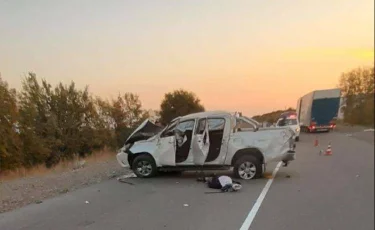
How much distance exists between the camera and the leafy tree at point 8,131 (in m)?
11.8

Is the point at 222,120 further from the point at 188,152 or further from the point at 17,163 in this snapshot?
the point at 17,163

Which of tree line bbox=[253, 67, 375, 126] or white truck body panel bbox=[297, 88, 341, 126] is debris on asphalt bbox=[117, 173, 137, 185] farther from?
tree line bbox=[253, 67, 375, 126]

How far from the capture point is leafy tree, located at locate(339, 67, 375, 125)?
5.56 ft

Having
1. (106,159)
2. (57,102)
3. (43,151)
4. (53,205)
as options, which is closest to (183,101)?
(106,159)

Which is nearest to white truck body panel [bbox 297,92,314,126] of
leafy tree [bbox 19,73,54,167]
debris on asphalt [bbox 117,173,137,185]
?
debris on asphalt [bbox 117,173,137,185]

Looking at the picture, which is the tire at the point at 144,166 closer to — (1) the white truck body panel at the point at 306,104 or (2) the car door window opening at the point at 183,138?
(2) the car door window opening at the point at 183,138

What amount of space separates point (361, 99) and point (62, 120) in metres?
19.0

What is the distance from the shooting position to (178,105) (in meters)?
13.3

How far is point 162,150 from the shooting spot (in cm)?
1199

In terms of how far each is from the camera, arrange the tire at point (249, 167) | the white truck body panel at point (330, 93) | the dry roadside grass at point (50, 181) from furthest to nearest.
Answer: the tire at point (249, 167), the dry roadside grass at point (50, 181), the white truck body panel at point (330, 93)

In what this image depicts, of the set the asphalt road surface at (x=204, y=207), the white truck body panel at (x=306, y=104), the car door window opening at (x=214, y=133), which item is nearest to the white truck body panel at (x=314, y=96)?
the white truck body panel at (x=306, y=104)

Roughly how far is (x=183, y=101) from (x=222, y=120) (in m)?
2.11

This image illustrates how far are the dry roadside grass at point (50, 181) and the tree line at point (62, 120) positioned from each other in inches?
20.2

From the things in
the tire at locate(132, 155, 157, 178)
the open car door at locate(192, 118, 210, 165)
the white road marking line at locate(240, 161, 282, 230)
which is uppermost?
the open car door at locate(192, 118, 210, 165)
